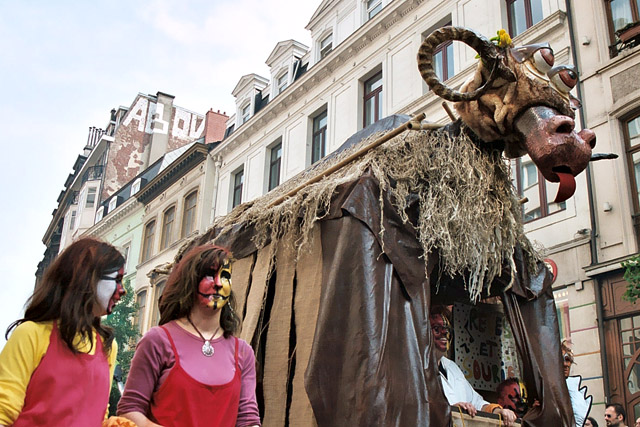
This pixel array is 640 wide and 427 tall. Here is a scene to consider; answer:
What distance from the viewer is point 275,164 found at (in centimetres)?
2198

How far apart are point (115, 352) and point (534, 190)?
11.9 metres

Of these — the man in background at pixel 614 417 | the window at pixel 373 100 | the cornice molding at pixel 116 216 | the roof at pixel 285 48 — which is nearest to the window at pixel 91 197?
the cornice molding at pixel 116 216

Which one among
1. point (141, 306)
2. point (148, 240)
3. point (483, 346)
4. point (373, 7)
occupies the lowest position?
point (483, 346)

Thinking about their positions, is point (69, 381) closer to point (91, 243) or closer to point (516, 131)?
point (91, 243)

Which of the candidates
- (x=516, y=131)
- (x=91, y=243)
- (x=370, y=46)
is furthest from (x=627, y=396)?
(x=370, y=46)

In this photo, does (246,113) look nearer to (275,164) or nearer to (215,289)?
(275,164)

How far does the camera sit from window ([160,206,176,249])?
26981mm

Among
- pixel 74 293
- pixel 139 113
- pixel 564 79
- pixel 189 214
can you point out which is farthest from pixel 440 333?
pixel 139 113

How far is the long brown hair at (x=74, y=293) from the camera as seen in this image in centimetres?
244

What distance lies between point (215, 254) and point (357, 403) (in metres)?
1.37

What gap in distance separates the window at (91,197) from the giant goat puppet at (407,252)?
34784 mm

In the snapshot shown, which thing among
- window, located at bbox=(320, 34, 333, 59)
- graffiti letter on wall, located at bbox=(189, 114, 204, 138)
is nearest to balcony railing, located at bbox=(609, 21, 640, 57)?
window, located at bbox=(320, 34, 333, 59)

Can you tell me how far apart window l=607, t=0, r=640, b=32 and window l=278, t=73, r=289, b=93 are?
12.5 meters

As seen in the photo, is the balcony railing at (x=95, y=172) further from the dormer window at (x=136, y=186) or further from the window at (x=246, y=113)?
the window at (x=246, y=113)
